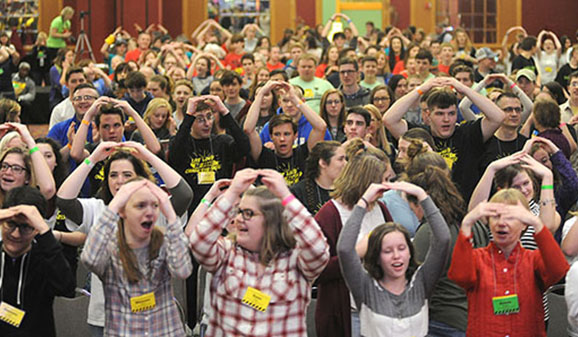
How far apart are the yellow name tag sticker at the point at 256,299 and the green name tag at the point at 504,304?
3.42 ft

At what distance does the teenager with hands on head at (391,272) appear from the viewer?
4090mm

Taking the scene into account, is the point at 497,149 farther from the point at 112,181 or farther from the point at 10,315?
the point at 10,315

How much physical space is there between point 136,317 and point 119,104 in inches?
99.0

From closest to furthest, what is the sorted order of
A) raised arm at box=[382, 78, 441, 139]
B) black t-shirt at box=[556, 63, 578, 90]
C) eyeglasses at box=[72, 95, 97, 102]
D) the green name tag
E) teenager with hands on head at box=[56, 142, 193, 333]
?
the green name tag < teenager with hands on head at box=[56, 142, 193, 333] < raised arm at box=[382, 78, 441, 139] < eyeglasses at box=[72, 95, 97, 102] < black t-shirt at box=[556, 63, 578, 90]

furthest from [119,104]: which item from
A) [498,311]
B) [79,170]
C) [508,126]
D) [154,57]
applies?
[154,57]

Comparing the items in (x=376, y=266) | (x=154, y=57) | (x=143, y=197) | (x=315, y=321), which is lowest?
(x=315, y=321)

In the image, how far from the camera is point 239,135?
6410 millimetres

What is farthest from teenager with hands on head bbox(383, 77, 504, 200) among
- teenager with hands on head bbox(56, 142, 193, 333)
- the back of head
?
the back of head

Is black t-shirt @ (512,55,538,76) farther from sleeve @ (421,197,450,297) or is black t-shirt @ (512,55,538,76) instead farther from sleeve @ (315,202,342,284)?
sleeve @ (421,197,450,297)

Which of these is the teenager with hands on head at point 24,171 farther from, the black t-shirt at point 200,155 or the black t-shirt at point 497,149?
the black t-shirt at point 497,149

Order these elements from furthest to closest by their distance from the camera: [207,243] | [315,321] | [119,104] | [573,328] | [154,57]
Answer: [154,57] < [119,104] < [315,321] < [573,328] < [207,243]

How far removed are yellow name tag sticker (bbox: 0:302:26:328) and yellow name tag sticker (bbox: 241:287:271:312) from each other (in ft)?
3.33

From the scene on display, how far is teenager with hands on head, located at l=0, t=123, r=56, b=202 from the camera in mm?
5094

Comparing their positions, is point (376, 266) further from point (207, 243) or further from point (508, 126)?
point (508, 126)
